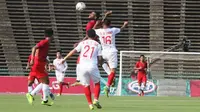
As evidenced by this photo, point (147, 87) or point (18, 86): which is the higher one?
point (18, 86)

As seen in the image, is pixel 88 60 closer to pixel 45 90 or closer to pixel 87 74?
pixel 87 74

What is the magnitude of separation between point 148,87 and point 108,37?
12.1 meters

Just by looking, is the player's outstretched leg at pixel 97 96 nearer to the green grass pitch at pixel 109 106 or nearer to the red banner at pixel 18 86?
the green grass pitch at pixel 109 106

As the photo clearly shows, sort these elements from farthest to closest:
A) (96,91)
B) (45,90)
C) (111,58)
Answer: (111,58) < (45,90) < (96,91)

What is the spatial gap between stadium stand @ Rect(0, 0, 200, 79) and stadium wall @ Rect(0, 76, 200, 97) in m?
3.77

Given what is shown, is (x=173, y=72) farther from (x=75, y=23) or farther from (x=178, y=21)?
(x=75, y=23)

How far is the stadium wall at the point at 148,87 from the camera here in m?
28.8

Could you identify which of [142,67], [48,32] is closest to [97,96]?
[48,32]

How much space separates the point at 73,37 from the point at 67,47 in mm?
797

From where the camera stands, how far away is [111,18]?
3434 centimetres

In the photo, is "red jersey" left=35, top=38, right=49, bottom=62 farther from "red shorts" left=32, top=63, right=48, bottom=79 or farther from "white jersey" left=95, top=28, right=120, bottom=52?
"white jersey" left=95, top=28, right=120, bottom=52

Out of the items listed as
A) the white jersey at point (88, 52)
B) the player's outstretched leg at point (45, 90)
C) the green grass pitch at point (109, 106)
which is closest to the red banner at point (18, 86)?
the green grass pitch at point (109, 106)

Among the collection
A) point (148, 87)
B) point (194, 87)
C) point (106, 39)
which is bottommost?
point (194, 87)

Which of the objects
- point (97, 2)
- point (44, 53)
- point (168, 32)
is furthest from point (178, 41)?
point (44, 53)
